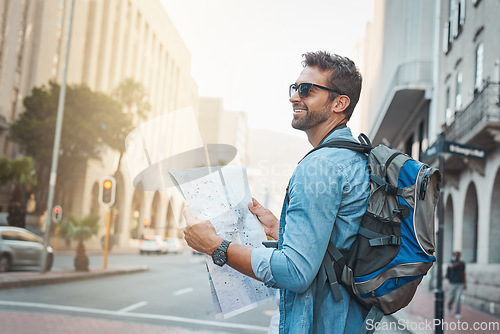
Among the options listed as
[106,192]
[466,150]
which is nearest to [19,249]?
[106,192]

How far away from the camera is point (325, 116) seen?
78.2 inches

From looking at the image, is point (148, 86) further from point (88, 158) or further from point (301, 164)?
point (301, 164)

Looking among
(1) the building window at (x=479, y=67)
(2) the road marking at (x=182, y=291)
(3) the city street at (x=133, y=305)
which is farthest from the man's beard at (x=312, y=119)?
(1) the building window at (x=479, y=67)

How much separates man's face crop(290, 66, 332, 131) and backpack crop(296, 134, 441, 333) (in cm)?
33

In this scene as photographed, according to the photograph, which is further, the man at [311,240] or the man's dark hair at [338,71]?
the man's dark hair at [338,71]

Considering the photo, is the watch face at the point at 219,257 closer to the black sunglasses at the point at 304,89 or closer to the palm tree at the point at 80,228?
the black sunglasses at the point at 304,89

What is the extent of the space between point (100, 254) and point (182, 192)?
22586mm

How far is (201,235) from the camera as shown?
5.96 feet

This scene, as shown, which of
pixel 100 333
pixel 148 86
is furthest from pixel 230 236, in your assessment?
pixel 148 86

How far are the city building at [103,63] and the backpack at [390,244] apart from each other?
21.3 inches

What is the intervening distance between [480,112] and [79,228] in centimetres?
1381

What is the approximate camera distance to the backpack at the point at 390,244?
5.39ft

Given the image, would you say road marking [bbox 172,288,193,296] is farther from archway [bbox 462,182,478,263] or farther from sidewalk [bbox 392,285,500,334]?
archway [bbox 462,182,478,263]

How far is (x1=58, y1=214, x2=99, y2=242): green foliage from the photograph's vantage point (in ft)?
65.0
